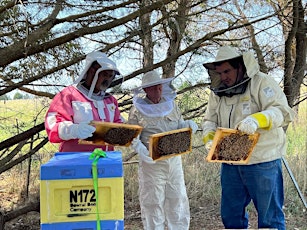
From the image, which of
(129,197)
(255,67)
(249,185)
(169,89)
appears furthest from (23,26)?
→ (129,197)

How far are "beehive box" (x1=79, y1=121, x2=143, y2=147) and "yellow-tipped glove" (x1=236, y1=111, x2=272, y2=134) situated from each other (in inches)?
26.7

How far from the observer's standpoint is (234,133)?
248 centimetres

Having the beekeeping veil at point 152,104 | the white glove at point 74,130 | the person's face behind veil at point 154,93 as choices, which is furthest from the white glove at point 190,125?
the white glove at point 74,130

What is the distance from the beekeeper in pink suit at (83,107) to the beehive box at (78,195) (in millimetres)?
522

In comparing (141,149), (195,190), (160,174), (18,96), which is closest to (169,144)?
(141,149)

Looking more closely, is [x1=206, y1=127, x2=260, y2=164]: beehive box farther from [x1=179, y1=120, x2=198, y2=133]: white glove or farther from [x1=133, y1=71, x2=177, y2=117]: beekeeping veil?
[x1=133, y1=71, x2=177, y2=117]: beekeeping veil

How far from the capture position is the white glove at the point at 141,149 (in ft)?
9.36

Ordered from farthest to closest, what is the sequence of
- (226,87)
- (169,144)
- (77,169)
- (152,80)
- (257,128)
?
(152,80)
(169,144)
(226,87)
(257,128)
(77,169)

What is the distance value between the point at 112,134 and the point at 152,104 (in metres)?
0.60

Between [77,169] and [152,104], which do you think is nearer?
[77,169]

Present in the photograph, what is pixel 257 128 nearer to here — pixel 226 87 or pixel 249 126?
pixel 249 126

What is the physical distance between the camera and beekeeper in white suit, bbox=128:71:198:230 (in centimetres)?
302

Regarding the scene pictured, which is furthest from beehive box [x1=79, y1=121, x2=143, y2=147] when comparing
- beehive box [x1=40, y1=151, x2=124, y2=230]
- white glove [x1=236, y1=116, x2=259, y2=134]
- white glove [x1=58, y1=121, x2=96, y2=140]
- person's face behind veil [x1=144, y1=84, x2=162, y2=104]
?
white glove [x1=236, y1=116, x2=259, y2=134]

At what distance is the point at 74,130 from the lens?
7.52ft
